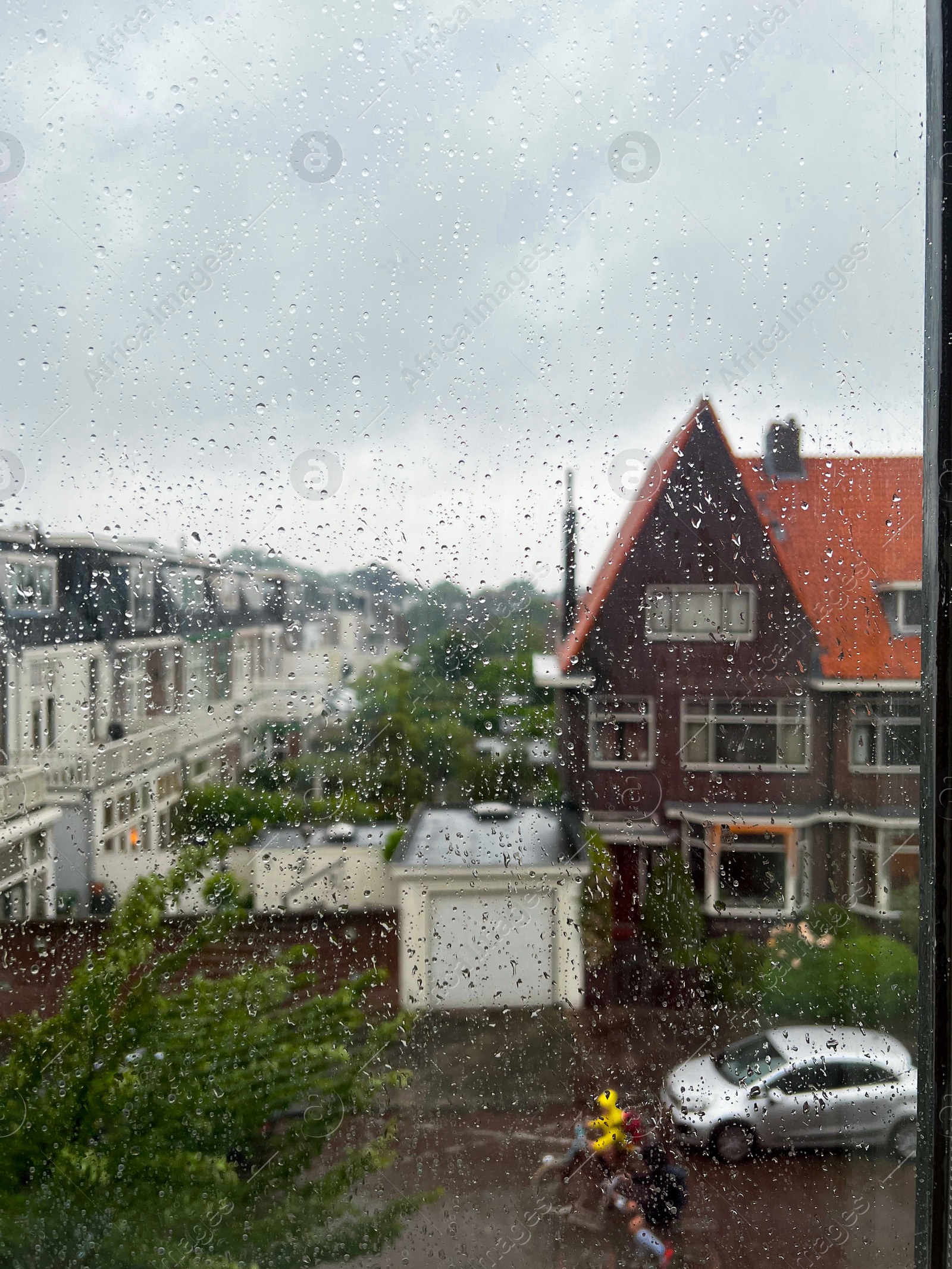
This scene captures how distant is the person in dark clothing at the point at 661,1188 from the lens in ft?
2.83

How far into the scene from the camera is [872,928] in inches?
35.6

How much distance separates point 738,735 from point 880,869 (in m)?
0.22

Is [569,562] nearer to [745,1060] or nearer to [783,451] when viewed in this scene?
[783,451]

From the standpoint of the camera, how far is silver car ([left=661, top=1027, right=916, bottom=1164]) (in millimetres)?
877

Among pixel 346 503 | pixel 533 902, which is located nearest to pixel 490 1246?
pixel 533 902

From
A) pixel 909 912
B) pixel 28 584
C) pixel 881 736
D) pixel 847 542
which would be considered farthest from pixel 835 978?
pixel 28 584

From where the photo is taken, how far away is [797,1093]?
0.89 meters

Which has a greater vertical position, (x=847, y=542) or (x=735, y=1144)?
(x=847, y=542)

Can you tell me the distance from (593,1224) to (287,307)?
1.04m

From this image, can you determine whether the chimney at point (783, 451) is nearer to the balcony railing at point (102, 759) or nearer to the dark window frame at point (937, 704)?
the dark window frame at point (937, 704)

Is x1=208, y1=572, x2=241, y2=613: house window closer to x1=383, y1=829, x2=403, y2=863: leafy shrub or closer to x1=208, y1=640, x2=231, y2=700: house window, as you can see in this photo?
x1=208, y1=640, x2=231, y2=700: house window

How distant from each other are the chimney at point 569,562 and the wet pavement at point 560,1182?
A: 1.42 feet

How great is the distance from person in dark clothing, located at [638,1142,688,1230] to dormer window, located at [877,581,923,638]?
63 cm

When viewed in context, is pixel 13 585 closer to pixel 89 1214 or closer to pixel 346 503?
pixel 346 503
